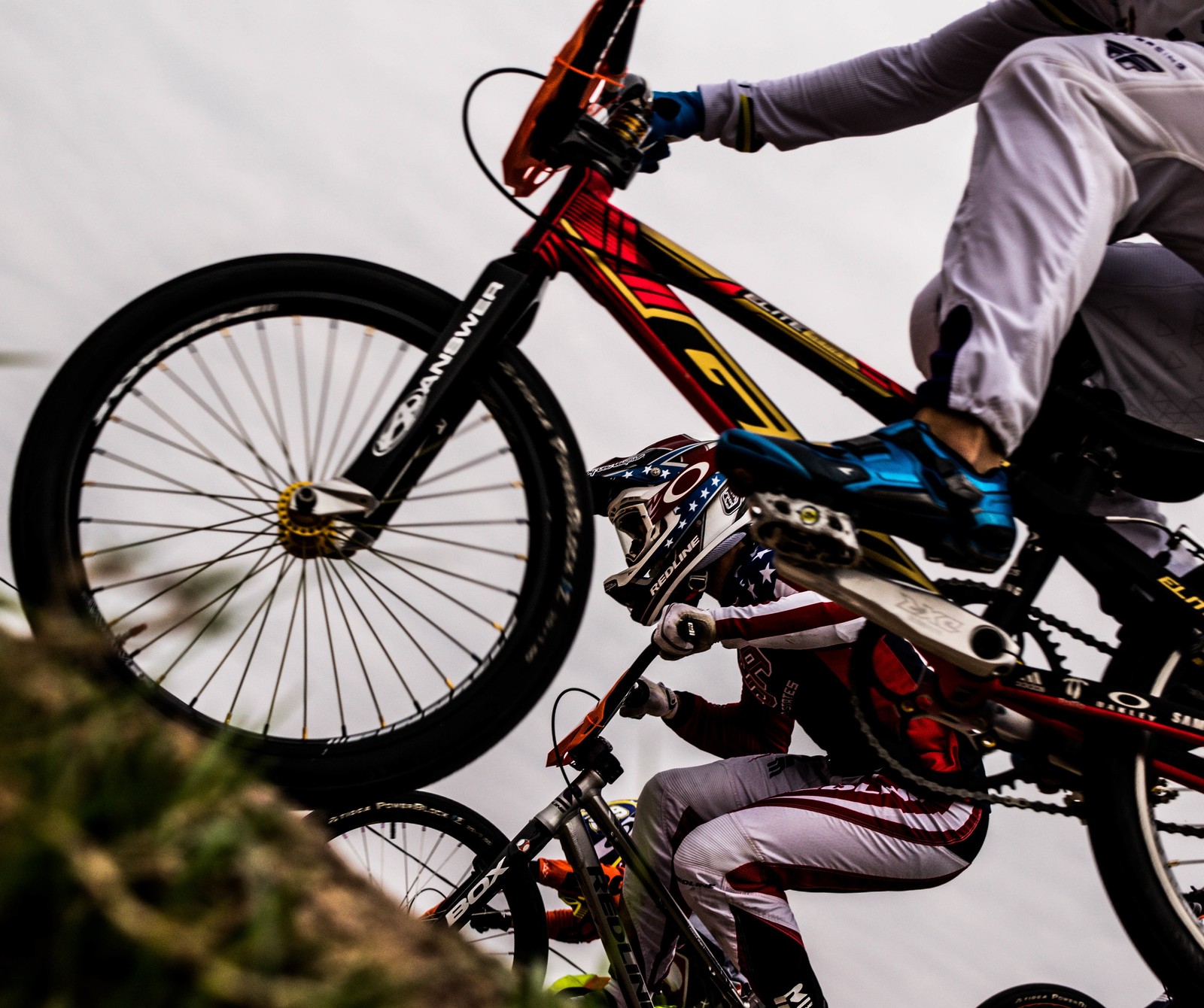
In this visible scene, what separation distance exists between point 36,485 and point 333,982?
127cm

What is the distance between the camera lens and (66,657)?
2.93ft

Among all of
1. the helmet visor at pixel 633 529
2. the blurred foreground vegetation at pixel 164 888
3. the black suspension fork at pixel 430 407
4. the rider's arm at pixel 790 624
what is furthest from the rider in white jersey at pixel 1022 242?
the helmet visor at pixel 633 529

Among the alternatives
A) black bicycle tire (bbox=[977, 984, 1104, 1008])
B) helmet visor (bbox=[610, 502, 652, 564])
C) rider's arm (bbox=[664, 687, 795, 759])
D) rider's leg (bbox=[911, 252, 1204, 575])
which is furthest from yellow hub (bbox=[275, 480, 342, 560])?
black bicycle tire (bbox=[977, 984, 1104, 1008])

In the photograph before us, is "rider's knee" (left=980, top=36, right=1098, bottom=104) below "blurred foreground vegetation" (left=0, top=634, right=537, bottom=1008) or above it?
above

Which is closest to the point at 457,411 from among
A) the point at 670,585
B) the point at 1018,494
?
the point at 1018,494

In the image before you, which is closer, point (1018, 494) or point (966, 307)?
point (966, 307)

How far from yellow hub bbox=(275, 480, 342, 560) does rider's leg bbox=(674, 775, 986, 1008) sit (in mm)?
2112

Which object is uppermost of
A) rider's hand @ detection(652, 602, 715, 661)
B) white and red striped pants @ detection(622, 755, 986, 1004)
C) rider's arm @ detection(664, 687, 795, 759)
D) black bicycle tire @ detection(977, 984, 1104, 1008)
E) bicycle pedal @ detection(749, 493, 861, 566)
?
rider's hand @ detection(652, 602, 715, 661)

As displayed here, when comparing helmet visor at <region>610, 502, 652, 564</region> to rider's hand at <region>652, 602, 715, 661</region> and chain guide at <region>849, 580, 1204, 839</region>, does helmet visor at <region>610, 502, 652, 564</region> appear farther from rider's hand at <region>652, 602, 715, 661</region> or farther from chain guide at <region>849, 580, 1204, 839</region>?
chain guide at <region>849, 580, 1204, 839</region>

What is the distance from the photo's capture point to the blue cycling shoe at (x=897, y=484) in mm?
1730

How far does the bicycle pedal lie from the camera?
1.72 m

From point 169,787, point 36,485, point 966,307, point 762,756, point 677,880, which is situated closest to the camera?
point 169,787

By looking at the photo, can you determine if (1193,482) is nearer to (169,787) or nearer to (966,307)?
(966,307)

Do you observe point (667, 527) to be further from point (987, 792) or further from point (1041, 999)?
point (1041, 999)
